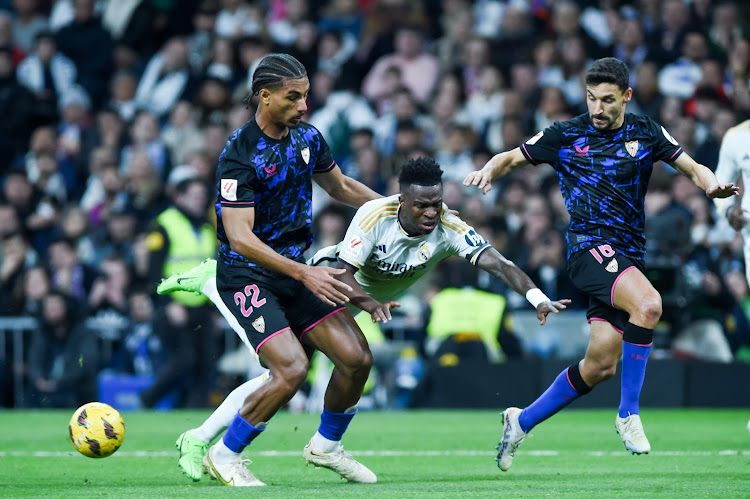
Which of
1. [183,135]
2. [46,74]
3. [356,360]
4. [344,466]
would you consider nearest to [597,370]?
[356,360]

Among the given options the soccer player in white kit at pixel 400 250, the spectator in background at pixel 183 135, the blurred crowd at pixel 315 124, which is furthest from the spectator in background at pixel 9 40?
the soccer player in white kit at pixel 400 250

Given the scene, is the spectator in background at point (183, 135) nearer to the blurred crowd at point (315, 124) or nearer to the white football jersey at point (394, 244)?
the blurred crowd at point (315, 124)

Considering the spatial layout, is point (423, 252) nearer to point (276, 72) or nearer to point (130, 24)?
point (276, 72)

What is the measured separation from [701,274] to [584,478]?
21.7ft

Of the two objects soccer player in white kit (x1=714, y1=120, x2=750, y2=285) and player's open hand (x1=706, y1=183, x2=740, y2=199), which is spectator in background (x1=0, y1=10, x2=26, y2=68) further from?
player's open hand (x1=706, y1=183, x2=740, y2=199)

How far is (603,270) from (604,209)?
388 mm

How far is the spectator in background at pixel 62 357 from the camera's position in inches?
558

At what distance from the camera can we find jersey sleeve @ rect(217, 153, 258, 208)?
275 inches

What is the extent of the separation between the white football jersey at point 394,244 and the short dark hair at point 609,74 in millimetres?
1218

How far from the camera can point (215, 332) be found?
14.2 meters

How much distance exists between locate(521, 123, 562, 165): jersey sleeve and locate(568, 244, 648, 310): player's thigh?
2.11 ft

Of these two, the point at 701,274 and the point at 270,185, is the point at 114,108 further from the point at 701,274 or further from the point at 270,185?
the point at 270,185

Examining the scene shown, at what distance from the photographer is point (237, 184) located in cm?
697

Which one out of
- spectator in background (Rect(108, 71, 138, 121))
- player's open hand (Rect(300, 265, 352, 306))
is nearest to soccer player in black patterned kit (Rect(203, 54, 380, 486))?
Answer: player's open hand (Rect(300, 265, 352, 306))
